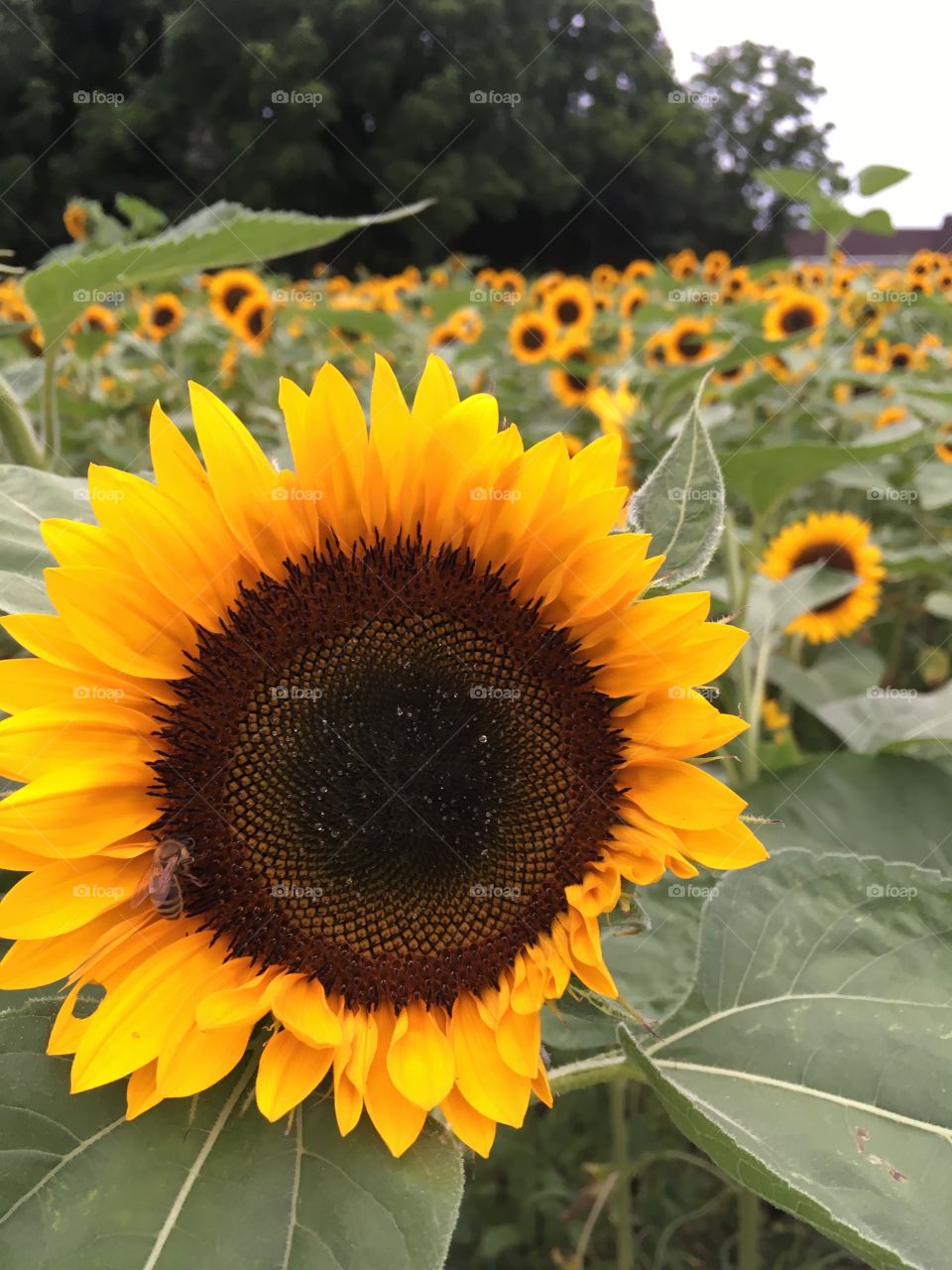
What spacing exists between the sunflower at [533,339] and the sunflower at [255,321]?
1382 mm

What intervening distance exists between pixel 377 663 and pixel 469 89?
1990cm

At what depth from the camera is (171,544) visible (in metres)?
0.88

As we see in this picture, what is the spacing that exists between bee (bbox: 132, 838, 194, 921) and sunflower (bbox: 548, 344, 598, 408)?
158 inches

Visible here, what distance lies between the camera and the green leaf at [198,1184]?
76 cm

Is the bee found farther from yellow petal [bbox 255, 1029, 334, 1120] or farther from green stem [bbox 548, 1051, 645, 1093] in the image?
green stem [bbox 548, 1051, 645, 1093]

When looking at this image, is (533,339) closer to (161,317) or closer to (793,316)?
(793,316)

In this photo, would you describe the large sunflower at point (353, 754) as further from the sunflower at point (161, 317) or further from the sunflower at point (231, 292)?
the sunflower at point (231, 292)

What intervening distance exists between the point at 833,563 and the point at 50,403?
87.3 inches

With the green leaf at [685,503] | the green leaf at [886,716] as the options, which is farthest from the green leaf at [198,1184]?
the green leaf at [886,716]

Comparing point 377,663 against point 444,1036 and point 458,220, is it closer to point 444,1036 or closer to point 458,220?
point 444,1036

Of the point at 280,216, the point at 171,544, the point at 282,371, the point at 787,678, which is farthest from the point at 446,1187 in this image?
the point at 282,371

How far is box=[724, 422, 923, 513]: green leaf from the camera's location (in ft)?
6.78

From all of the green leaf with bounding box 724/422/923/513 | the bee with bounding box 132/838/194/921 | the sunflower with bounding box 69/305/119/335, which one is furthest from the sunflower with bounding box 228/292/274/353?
the bee with bounding box 132/838/194/921

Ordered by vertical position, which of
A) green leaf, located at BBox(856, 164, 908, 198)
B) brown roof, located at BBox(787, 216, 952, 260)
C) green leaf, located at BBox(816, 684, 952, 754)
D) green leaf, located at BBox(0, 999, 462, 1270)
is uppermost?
brown roof, located at BBox(787, 216, 952, 260)
